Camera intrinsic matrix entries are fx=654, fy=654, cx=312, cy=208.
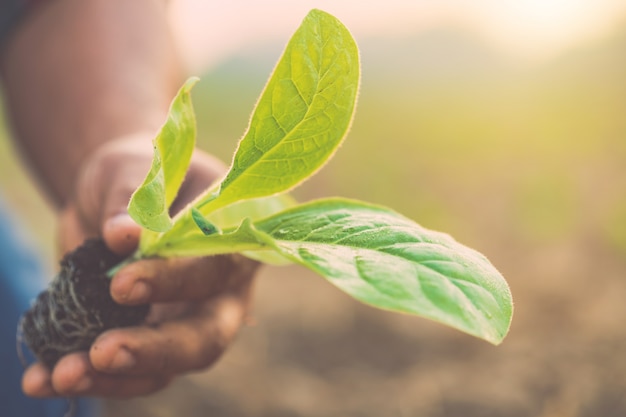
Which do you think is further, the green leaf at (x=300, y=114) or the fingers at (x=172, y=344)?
the fingers at (x=172, y=344)

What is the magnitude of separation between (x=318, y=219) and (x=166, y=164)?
309mm

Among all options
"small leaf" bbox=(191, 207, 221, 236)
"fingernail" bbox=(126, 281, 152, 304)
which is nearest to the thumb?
"fingernail" bbox=(126, 281, 152, 304)

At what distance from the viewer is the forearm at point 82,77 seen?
2.60m

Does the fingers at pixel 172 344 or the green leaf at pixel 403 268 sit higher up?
the green leaf at pixel 403 268

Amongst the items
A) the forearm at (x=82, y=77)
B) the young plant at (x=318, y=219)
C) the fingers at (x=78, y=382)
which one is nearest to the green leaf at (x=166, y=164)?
the young plant at (x=318, y=219)

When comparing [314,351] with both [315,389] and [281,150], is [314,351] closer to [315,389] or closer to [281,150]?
[315,389]

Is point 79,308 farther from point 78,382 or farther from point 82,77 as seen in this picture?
point 82,77

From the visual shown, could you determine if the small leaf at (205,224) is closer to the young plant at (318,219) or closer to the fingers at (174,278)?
the young plant at (318,219)

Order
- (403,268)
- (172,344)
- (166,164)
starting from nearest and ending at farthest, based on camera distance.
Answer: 1. (403,268)
2. (166,164)
3. (172,344)

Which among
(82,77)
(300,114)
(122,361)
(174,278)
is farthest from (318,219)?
(82,77)

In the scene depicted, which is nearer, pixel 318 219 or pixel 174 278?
pixel 318 219

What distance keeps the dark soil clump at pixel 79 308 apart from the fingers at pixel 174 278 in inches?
3.2

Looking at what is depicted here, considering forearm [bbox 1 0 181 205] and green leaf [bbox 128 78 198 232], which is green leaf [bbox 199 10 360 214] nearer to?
green leaf [bbox 128 78 198 232]

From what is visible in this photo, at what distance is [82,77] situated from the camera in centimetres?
274
